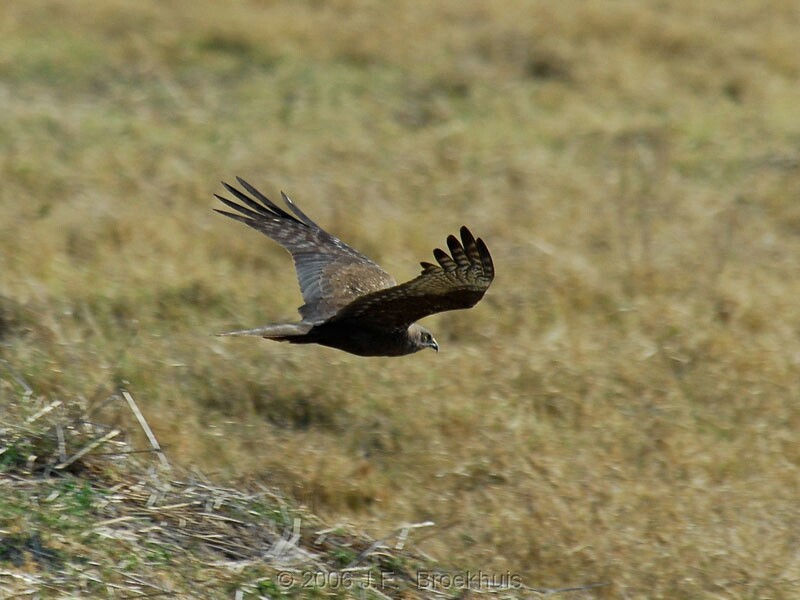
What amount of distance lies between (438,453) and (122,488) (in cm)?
196

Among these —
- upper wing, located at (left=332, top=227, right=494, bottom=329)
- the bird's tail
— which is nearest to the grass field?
the bird's tail

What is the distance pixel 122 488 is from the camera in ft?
15.2

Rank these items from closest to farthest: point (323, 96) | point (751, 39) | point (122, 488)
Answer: point (122, 488) < point (323, 96) < point (751, 39)

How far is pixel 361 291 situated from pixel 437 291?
44.3 inches

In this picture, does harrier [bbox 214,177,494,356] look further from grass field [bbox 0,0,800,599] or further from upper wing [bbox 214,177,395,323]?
grass field [bbox 0,0,800,599]

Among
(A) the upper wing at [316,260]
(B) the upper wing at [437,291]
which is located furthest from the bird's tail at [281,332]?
(A) the upper wing at [316,260]

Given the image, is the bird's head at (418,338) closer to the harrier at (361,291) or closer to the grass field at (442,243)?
the harrier at (361,291)

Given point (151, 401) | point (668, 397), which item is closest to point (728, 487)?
point (668, 397)

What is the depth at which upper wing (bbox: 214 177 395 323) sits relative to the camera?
19.8 feet

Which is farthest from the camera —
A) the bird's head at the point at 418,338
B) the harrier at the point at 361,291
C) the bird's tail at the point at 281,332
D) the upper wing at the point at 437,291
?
the bird's head at the point at 418,338

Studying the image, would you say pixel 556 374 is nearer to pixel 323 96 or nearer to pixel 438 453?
pixel 438 453

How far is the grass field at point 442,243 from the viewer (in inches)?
229

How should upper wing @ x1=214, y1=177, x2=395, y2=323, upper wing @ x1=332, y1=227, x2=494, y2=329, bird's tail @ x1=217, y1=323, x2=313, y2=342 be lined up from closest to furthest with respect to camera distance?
upper wing @ x1=332, y1=227, x2=494, y2=329 < bird's tail @ x1=217, y1=323, x2=313, y2=342 < upper wing @ x1=214, y1=177, x2=395, y2=323

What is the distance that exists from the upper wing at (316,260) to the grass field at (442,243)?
0.63 metres
